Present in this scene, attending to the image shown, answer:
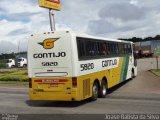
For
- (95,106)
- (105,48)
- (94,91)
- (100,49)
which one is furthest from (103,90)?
(95,106)

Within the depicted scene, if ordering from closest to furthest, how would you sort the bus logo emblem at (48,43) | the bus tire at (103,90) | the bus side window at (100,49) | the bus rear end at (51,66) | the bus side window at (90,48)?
the bus rear end at (51,66) < the bus logo emblem at (48,43) < the bus side window at (90,48) < the bus tire at (103,90) < the bus side window at (100,49)

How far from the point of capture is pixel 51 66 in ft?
50.6

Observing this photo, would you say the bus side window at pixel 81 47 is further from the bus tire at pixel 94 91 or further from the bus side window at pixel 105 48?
the bus side window at pixel 105 48

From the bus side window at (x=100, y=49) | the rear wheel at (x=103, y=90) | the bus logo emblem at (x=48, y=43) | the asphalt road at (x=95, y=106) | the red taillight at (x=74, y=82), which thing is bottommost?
the asphalt road at (x=95, y=106)

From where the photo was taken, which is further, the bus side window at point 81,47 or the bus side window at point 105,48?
the bus side window at point 105,48

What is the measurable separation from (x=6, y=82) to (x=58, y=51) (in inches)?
629

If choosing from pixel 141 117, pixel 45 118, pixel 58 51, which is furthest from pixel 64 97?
pixel 141 117

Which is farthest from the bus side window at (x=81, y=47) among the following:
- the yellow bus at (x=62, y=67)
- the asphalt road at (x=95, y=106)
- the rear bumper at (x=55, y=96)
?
the asphalt road at (x=95, y=106)

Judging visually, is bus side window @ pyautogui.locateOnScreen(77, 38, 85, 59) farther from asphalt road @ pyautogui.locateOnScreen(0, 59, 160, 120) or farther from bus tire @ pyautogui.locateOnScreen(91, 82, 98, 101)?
asphalt road @ pyautogui.locateOnScreen(0, 59, 160, 120)

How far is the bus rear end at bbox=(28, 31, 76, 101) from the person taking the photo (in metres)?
15.1

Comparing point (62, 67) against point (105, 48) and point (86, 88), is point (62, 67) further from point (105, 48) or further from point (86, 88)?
point (105, 48)

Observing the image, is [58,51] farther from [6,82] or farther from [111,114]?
[6,82]

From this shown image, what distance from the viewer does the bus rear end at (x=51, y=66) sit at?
15055mm

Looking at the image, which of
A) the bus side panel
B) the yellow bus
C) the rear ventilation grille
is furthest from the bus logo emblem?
the bus side panel
